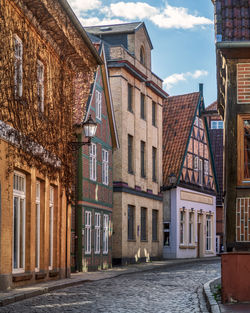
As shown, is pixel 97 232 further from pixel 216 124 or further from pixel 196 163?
pixel 216 124

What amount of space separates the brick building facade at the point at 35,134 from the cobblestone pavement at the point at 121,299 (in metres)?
1.37

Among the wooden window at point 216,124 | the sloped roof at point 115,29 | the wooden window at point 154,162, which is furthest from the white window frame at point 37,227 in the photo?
the wooden window at point 216,124

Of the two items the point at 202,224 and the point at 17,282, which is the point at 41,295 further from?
the point at 202,224

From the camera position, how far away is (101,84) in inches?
1146

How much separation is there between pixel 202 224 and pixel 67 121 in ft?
84.7

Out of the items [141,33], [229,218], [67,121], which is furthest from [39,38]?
[141,33]

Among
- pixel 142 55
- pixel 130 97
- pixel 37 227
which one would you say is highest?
pixel 142 55

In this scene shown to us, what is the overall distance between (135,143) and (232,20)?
1983 centimetres

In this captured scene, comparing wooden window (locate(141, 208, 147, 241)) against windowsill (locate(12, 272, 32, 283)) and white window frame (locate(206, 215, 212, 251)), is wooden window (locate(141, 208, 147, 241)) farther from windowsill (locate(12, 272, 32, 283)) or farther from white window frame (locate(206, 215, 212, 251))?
windowsill (locate(12, 272, 32, 283))

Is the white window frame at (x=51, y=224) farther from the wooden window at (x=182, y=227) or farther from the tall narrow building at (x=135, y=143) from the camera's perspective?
the wooden window at (x=182, y=227)

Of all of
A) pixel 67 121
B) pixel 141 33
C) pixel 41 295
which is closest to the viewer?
pixel 41 295

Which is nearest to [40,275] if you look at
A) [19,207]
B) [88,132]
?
[19,207]

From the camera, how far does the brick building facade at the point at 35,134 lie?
14984mm

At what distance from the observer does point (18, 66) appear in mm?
15750
